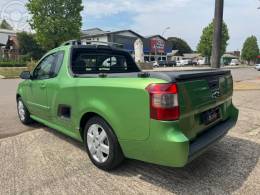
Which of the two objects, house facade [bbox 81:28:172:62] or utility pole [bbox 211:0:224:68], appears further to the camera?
house facade [bbox 81:28:172:62]

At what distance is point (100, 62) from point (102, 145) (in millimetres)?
1889

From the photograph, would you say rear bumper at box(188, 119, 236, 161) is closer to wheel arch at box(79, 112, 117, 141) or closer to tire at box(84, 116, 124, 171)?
tire at box(84, 116, 124, 171)

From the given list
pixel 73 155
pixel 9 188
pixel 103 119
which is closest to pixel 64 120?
pixel 73 155

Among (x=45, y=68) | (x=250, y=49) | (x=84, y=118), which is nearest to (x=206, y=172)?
(x=84, y=118)

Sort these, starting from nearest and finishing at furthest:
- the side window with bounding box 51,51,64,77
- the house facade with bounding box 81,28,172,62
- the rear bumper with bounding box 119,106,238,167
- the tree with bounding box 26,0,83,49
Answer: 1. the rear bumper with bounding box 119,106,238,167
2. the side window with bounding box 51,51,64,77
3. the tree with bounding box 26,0,83,49
4. the house facade with bounding box 81,28,172,62

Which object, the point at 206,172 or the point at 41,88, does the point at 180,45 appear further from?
the point at 206,172

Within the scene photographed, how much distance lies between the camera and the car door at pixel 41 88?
485 centimetres

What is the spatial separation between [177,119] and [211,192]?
963 mm

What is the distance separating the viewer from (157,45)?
84.2 metres

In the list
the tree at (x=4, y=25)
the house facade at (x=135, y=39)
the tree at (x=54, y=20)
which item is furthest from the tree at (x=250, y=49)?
the tree at (x=4, y=25)

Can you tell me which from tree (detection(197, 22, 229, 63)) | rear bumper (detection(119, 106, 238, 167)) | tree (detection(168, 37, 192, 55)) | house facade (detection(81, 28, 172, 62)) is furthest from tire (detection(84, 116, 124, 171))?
tree (detection(168, 37, 192, 55))

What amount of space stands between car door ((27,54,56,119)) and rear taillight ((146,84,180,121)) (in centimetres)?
244

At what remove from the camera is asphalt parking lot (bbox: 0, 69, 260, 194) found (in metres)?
3.24

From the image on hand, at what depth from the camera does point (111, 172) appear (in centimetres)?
368
